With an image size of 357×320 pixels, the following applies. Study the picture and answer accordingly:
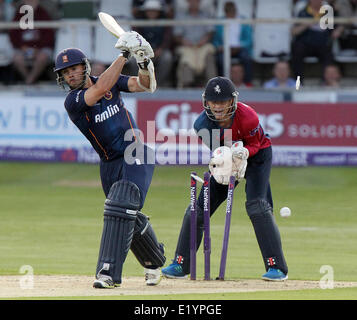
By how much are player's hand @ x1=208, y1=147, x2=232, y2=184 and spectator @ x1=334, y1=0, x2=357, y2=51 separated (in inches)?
399

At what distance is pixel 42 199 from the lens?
15117 mm

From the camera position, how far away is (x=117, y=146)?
8.58 metres

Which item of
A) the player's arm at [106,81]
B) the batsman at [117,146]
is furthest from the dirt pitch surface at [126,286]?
the player's arm at [106,81]

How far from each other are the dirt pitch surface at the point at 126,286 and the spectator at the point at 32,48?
33.0ft

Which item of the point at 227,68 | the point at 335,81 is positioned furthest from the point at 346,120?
the point at 227,68

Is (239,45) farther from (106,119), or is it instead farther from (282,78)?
(106,119)

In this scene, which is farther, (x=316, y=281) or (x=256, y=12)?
(x=256, y=12)

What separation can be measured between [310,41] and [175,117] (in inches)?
113

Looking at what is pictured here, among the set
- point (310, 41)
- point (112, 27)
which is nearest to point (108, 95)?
point (112, 27)

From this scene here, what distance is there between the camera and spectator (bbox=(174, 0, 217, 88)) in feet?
58.4

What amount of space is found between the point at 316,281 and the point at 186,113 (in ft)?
28.1

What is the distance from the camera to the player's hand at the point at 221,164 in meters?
8.54
